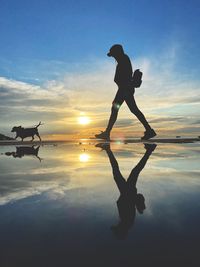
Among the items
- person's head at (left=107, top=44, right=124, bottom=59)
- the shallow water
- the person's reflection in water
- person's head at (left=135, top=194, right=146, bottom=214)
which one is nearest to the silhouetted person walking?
person's head at (left=107, top=44, right=124, bottom=59)

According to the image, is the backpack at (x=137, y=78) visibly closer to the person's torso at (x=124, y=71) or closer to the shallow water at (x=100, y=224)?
the person's torso at (x=124, y=71)

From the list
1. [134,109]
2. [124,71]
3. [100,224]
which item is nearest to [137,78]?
[124,71]

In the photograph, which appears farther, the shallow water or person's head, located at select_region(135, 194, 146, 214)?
person's head, located at select_region(135, 194, 146, 214)

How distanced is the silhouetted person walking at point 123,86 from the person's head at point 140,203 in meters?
6.78

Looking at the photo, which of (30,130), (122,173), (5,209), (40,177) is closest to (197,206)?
(5,209)

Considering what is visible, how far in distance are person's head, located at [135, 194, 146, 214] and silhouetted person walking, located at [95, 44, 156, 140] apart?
6781mm

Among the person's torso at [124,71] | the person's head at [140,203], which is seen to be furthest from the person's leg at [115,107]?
the person's head at [140,203]

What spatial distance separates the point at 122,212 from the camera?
2.10m

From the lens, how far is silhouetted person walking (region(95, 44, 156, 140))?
9.24 m

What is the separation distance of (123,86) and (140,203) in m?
7.23

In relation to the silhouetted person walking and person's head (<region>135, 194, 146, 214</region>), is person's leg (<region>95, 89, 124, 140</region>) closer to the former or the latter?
the silhouetted person walking

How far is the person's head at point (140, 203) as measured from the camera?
85.3 inches

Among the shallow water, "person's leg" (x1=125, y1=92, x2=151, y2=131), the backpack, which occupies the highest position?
the backpack

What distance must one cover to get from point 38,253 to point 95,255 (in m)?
0.30
